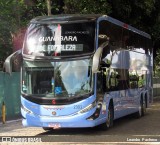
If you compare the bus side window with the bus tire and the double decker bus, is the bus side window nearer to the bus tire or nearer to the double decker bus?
the double decker bus

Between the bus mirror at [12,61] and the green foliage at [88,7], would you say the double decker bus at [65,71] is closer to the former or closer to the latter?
the bus mirror at [12,61]

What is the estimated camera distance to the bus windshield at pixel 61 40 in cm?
1370

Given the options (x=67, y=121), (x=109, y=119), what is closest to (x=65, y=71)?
(x=67, y=121)

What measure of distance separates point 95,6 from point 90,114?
12892mm

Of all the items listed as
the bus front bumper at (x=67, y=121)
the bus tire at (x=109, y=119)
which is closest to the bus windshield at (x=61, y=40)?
the bus front bumper at (x=67, y=121)

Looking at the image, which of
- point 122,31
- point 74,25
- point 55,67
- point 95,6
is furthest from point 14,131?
point 95,6

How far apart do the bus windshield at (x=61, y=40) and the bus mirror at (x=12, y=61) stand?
0.34m

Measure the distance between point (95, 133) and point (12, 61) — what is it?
3.60 metres

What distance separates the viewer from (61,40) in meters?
13.9

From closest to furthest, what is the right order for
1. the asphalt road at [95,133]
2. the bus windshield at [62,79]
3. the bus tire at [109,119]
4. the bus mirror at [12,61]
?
1. the asphalt road at [95,133]
2. the bus windshield at [62,79]
3. the bus mirror at [12,61]
4. the bus tire at [109,119]

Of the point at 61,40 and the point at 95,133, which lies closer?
the point at 61,40

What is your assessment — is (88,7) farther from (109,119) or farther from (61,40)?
(61,40)

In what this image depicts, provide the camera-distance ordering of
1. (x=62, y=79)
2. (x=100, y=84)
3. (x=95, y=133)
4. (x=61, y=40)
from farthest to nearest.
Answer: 1. (x=95, y=133)
2. (x=100, y=84)
3. (x=61, y=40)
4. (x=62, y=79)

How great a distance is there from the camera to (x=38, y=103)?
13.5 m
